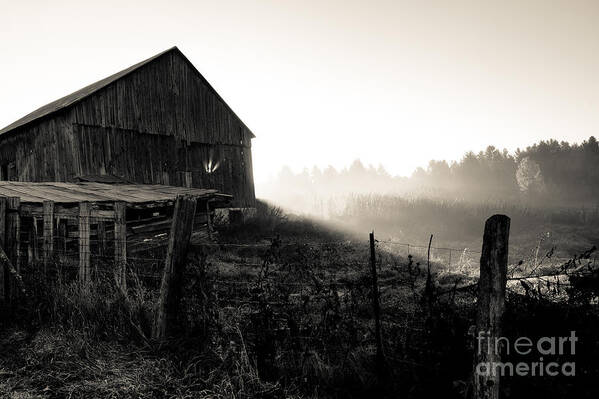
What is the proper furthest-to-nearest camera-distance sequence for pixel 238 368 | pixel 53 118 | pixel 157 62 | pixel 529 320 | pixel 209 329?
pixel 157 62
pixel 53 118
pixel 209 329
pixel 238 368
pixel 529 320

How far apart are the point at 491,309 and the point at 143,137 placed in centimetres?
1623

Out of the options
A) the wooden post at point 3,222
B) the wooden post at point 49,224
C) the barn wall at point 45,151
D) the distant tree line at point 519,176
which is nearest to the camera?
the wooden post at point 3,222

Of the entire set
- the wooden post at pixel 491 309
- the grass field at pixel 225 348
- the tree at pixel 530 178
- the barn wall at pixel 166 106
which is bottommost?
the grass field at pixel 225 348

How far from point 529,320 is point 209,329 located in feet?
9.72

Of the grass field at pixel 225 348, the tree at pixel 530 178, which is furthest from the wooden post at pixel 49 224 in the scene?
the tree at pixel 530 178

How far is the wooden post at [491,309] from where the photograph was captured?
258cm

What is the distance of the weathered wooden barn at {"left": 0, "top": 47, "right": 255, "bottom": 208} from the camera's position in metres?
14.5

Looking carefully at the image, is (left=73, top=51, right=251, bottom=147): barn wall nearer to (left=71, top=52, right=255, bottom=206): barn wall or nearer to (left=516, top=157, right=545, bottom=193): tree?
(left=71, top=52, right=255, bottom=206): barn wall

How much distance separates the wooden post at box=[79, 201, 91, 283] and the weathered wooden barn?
28.6ft

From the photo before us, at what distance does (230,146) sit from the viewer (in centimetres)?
2009

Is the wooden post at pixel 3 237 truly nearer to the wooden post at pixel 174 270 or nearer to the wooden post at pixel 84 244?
the wooden post at pixel 84 244

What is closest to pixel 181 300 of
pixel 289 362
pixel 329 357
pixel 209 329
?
pixel 209 329

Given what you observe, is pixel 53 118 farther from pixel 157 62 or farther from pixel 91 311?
pixel 91 311

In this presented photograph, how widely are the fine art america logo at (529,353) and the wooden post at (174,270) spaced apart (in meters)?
2.88
